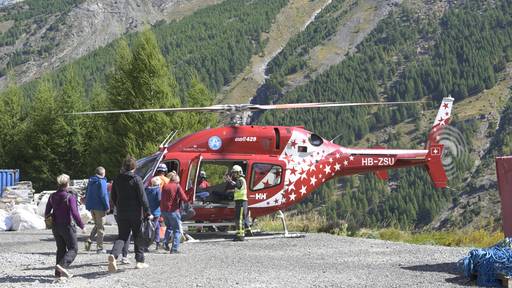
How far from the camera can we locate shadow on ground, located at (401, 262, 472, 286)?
9.73m

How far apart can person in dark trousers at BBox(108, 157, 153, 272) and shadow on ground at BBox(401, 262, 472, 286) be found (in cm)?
401

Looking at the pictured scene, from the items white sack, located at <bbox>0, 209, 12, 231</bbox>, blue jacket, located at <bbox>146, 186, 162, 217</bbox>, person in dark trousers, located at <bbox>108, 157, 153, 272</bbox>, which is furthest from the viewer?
white sack, located at <bbox>0, 209, 12, 231</bbox>

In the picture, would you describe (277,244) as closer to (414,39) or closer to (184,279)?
(184,279)

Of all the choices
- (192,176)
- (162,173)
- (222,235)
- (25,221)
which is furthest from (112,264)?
(25,221)

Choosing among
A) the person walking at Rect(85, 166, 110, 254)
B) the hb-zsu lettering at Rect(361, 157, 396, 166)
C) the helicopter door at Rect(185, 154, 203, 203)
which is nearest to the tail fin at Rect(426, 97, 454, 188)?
the hb-zsu lettering at Rect(361, 157, 396, 166)

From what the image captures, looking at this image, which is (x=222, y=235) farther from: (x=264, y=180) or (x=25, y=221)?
(x=25, y=221)

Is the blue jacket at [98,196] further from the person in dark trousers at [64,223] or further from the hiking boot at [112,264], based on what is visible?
the person in dark trousers at [64,223]

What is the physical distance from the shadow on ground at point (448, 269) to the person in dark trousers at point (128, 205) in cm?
401

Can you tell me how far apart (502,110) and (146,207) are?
13881 cm

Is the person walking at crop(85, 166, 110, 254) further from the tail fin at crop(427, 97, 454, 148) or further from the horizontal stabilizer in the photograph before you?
the tail fin at crop(427, 97, 454, 148)

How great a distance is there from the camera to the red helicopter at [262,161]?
55.1 ft

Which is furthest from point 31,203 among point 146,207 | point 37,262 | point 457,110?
point 457,110

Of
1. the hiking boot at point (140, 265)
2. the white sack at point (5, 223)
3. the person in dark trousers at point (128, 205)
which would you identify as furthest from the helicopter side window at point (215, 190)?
the white sack at point (5, 223)

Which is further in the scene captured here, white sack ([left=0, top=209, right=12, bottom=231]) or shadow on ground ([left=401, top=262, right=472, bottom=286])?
white sack ([left=0, top=209, right=12, bottom=231])
